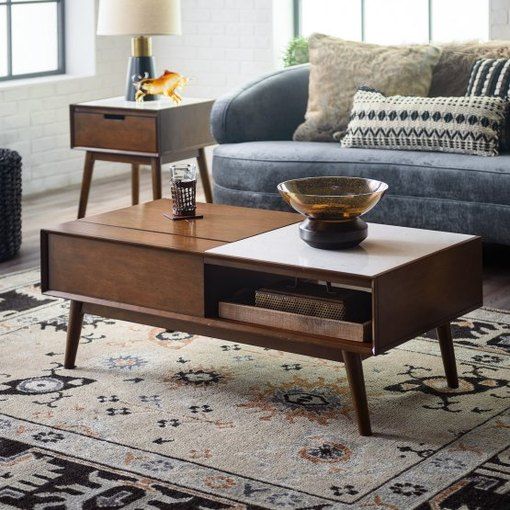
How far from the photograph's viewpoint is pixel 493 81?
4.50 meters

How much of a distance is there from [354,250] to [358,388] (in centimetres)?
38

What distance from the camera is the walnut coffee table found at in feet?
8.93

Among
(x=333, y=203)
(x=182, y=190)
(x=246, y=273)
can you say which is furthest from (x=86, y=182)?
(x=333, y=203)

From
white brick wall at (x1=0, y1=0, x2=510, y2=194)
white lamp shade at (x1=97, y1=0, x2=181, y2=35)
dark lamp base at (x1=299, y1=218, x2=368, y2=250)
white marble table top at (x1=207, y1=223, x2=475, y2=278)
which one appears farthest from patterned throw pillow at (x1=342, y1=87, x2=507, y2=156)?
white brick wall at (x1=0, y1=0, x2=510, y2=194)

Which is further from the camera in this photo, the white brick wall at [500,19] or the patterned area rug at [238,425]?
the white brick wall at [500,19]

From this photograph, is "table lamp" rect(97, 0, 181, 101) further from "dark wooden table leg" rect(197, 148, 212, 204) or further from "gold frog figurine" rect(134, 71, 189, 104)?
"dark wooden table leg" rect(197, 148, 212, 204)

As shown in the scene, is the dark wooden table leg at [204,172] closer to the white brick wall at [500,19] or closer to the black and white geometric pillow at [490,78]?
the black and white geometric pillow at [490,78]

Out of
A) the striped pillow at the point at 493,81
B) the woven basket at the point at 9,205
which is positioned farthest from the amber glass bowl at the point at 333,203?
the woven basket at the point at 9,205

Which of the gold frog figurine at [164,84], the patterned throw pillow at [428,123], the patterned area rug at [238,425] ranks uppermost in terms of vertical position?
the gold frog figurine at [164,84]

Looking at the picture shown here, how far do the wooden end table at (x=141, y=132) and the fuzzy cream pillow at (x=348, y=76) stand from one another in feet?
1.82

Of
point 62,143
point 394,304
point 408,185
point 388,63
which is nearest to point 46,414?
point 394,304

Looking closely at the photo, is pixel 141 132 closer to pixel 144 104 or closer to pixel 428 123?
pixel 144 104

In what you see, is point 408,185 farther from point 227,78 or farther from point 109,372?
point 227,78

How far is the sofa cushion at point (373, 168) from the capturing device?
13.6 feet
